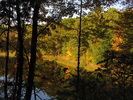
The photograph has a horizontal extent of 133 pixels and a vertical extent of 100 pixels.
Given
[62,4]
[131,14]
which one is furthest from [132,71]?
[131,14]

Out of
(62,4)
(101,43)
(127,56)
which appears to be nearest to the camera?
(127,56)

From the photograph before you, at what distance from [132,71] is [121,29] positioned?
371 inches

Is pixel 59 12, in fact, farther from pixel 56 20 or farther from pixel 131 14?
pixel 131 14

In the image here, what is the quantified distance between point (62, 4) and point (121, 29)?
7.13 meters

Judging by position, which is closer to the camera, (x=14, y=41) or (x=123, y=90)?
(x=123, y=90)

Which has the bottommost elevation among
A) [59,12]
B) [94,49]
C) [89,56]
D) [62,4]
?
[89,56]

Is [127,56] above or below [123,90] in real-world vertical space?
above

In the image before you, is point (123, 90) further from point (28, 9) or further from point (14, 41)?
point (14, 41)

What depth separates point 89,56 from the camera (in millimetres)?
24578

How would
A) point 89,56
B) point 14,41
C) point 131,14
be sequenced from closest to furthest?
point 131,14
point 14,41
point 89,56

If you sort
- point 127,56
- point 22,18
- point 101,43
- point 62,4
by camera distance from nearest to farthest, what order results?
1. point 127,56
2. point 62,4
3. point 22,18
4. point 101,43

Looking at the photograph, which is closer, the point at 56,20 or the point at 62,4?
the point at 56,20

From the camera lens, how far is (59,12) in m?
4.72

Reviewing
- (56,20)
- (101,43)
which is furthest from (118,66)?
(101,43)
